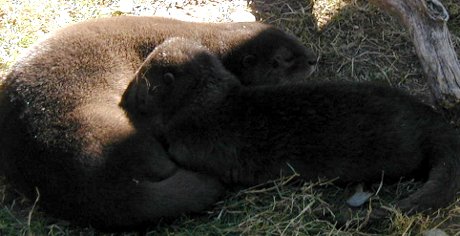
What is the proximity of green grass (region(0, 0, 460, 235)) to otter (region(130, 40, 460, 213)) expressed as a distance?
12 cm

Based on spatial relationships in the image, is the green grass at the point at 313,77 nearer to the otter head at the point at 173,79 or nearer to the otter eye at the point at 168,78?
the otter head at the point at 173,79

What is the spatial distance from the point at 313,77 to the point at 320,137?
1156 millimetres

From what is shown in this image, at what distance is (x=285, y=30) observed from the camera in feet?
18.4

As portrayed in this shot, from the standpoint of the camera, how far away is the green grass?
4.16 metres

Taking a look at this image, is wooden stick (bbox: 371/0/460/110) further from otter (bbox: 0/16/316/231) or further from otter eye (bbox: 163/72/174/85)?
otter eye (bbox: 163/72/174/85)

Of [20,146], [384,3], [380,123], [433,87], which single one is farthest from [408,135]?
[20,146]

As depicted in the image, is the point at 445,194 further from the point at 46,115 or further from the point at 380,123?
the point at 46,115

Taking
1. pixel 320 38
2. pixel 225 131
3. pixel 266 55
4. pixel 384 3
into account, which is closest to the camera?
pixel 225 131

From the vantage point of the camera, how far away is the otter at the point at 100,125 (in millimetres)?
4129

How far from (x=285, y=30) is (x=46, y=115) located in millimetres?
2023

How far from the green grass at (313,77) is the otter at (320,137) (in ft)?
0.38

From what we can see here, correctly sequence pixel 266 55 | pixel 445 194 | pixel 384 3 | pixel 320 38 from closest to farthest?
pixel 445 194 → pixel 384 3 → pixel 266 55 → pixel 320 38

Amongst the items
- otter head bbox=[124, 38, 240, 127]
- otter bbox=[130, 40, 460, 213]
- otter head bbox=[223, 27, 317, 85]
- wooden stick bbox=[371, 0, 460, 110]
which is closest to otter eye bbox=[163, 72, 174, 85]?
otter head bbox=[124, 38, 240, 127]

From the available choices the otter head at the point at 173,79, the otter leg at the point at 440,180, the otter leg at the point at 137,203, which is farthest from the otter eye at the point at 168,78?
the otter leg at the point at 440,180
